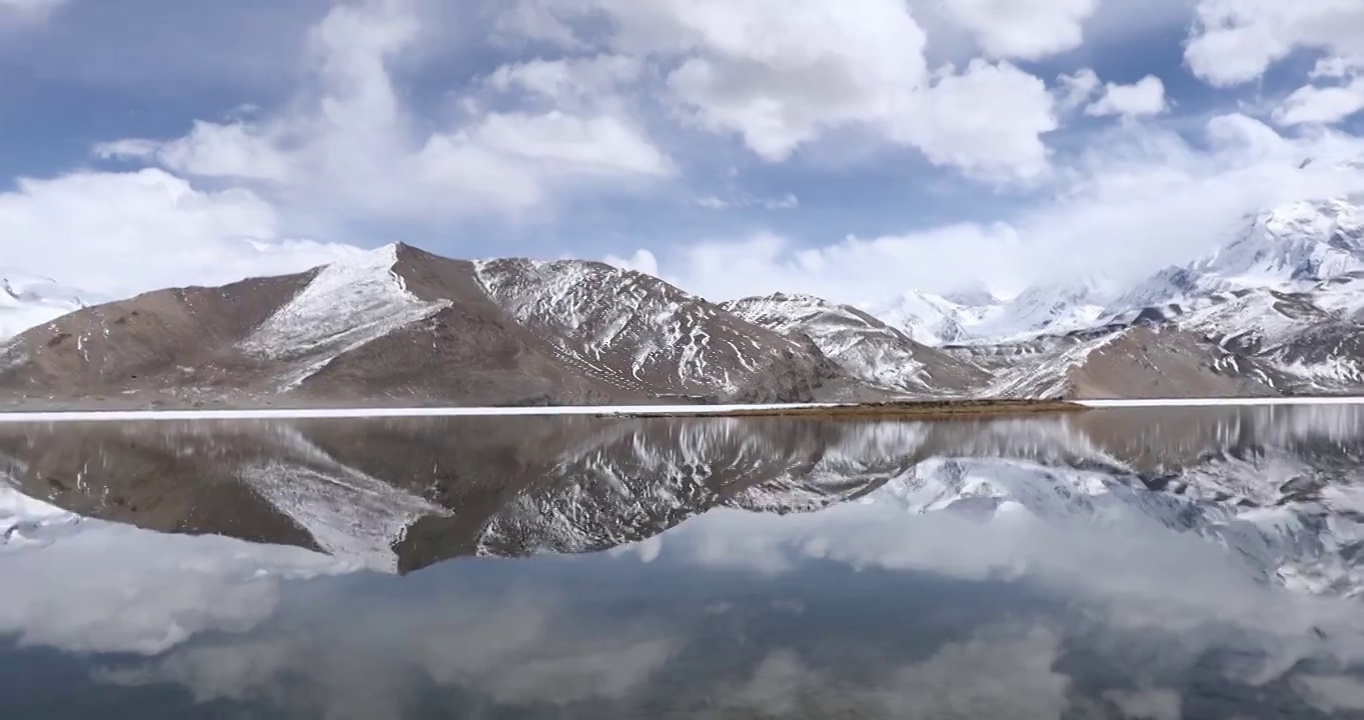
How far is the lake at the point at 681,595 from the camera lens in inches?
585

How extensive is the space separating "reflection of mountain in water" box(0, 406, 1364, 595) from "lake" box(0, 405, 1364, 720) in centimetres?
27

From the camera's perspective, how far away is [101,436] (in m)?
85.4

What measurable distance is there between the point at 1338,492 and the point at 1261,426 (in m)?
68.5

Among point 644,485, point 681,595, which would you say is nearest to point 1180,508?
point 644,485

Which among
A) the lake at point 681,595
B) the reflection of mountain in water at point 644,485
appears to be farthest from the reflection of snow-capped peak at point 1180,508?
the lake at point 681,595

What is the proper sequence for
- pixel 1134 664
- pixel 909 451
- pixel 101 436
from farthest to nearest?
pixel 101 436, pixel 909 451, pixel 1134 664

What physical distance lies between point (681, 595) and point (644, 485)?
2189cm

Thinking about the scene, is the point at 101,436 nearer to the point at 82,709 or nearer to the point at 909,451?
the point at 909,451

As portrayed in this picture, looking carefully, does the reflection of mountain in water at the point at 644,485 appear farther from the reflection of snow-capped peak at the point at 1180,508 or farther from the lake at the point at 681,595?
the lake at the point at 681,595

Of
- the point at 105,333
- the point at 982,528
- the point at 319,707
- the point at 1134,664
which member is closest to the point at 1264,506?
the point at 982,528

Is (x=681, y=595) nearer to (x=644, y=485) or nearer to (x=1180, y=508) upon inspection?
(x=644, y=485)

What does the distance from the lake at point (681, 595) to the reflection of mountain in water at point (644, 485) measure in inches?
10.8

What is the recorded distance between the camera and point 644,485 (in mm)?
43250

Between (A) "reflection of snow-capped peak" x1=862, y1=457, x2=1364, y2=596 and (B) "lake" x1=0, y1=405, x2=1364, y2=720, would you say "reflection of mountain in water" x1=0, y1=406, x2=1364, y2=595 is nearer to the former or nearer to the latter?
(A) "reflection of snow-capped peak" x1=862, y1=457, x2=1364, y2=596
